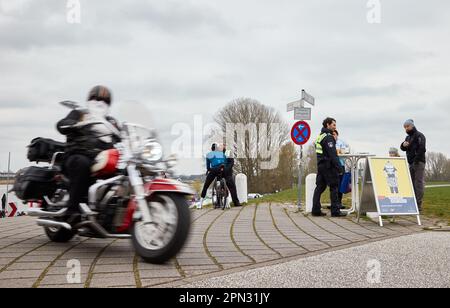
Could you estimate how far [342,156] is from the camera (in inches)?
420

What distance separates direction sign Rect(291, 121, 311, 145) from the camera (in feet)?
39.8

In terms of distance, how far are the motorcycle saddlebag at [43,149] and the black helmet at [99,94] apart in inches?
35.2

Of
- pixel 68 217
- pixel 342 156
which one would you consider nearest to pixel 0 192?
pixel 342 156

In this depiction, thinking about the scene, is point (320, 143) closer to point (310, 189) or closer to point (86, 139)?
point (310, 189)

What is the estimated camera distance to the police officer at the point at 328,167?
32.9 feet

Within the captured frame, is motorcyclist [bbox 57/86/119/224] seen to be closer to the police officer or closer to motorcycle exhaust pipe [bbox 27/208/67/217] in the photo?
motorcycle exhaust pipe [bbox 27/208/67/217]

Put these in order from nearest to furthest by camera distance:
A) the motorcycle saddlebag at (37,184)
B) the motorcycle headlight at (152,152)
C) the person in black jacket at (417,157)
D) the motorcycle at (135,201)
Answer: the motorcycle at (135,201) → the motorcycle headlight at (152,152) → the motorcycle saddlebag at (37,184) → the person in black jacket at (417,157)

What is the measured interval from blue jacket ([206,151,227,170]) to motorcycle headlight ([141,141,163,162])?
8.52 metres

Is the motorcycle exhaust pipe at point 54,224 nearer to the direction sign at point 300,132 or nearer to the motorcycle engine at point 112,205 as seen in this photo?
the motorcycle engine at point 112,205

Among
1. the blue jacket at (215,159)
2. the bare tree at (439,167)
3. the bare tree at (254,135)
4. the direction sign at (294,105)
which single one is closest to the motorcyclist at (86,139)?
the direction sign at (294,105)

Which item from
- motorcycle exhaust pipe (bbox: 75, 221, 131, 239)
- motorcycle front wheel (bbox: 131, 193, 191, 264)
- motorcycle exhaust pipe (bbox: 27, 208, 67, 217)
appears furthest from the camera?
motorcycle exhaust pipe (bbox: 27, 208, 67, 217)

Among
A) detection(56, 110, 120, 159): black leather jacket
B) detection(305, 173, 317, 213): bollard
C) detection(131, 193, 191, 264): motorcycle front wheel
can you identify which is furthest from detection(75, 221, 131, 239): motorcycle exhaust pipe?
detection(305, 173, 317, 213): bollard

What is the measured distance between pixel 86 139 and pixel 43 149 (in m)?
0.88
